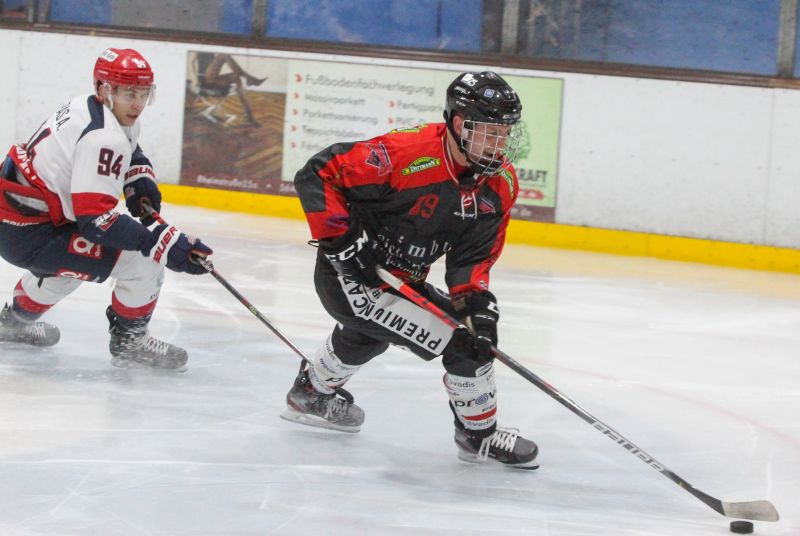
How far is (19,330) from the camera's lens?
395 centimetres

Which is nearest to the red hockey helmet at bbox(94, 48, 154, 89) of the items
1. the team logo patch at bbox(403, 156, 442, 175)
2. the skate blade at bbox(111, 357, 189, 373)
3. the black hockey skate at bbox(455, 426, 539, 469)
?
the skate blade at bbox(111, 357, 189, 373)

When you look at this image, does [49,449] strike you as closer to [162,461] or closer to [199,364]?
[162,461]

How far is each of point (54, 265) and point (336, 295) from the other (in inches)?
43.0

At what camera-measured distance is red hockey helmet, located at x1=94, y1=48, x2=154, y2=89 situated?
11.4 feet

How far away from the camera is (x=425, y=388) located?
3805 millimetres

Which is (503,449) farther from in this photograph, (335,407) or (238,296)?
(238,296)

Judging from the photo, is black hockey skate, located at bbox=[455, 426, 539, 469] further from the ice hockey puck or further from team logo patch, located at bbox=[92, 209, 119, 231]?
team logo patch, located at bbox=[92, 209, 119, 231]

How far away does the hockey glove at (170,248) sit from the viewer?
3467mm

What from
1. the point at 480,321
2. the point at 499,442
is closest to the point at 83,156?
the point at 480,321

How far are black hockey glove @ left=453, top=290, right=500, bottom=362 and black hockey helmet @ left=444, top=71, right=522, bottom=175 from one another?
331 mm

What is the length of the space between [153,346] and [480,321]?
4.55 ft

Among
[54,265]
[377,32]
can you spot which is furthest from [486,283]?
[377,32]

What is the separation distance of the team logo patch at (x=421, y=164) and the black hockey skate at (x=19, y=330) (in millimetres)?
1707

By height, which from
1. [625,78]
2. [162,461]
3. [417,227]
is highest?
[625,78]
